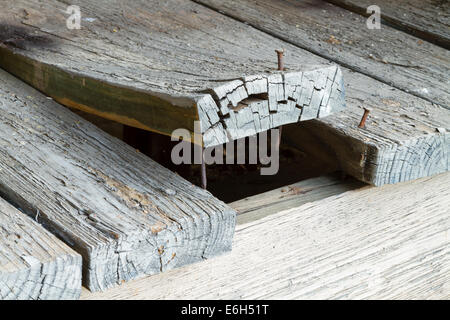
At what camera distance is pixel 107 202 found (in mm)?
1202

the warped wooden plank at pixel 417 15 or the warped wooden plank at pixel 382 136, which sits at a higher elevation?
the warped wooden plank at pixel 417 15

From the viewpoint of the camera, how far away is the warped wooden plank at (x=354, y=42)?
1.78m

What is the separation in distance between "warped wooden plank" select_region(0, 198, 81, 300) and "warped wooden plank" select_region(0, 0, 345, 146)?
12.2 inches

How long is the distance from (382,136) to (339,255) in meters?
0.26

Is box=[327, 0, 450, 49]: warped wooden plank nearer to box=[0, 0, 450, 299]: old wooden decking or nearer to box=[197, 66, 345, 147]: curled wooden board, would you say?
box=[0, 0, 450, 299]: old wooden decking

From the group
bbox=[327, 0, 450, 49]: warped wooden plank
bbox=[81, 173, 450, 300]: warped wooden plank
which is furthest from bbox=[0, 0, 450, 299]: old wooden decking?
bbox=[327, 0, 450, 49]: warped wooden plank

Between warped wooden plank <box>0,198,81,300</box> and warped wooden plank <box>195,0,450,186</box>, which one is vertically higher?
warped wooden plank <box>195,0,450,186</box>

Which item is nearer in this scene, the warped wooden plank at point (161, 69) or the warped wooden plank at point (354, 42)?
the warped wooden plank at point (161, 69)

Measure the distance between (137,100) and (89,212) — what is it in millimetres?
275

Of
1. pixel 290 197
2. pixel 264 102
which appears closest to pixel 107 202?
pixel 264 102

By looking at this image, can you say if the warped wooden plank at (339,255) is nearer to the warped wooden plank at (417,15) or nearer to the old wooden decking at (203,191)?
the old wooden decking at (203,191)

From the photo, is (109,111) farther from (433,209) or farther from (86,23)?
(433,209)

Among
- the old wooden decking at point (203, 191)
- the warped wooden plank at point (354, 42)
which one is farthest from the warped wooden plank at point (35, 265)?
the warped wooden plank at point (354, 42)

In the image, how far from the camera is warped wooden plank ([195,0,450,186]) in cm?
139
